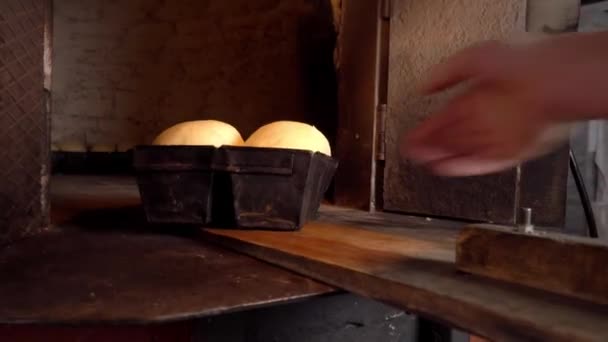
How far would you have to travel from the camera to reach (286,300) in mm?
621

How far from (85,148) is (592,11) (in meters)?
2.52

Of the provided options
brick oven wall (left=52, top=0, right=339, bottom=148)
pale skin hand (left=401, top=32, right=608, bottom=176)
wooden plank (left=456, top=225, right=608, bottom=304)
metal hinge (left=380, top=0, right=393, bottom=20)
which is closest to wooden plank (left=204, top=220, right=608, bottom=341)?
wooden plank (left=456, top=225, right=608, bottom=304)

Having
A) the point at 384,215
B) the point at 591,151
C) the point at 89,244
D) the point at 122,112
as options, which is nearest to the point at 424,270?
the point at 89,244

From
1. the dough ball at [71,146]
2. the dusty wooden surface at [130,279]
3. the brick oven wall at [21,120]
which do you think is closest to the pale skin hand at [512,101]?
the dusty wooden surface at [130,279]

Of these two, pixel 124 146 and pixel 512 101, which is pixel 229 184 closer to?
pixel 512 101

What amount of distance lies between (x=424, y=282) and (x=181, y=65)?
2228 millimetres

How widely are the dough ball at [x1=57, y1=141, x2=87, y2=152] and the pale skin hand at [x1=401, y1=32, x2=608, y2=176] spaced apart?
2.58 meters

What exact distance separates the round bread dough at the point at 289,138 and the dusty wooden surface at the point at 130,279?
24 centimetres

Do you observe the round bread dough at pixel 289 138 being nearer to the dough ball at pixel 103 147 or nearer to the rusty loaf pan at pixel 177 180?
the rusty loaf pan at pixel 177 180

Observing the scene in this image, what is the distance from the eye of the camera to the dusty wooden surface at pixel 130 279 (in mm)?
557

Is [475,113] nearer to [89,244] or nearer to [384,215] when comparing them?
[89,244]

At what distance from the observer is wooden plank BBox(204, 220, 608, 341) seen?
1.63 feet

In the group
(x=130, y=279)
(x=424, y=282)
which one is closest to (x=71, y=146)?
(x=130, y=279)

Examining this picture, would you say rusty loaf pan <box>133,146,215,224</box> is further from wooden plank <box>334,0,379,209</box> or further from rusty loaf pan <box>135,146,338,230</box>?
wooden plank <box>334,0,379,209</box>
